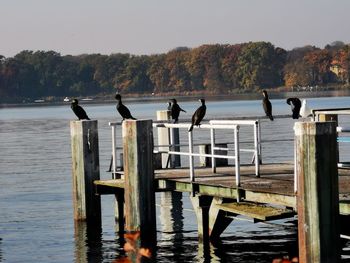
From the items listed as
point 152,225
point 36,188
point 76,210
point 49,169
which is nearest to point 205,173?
point 152,225

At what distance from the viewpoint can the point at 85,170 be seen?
22.9m

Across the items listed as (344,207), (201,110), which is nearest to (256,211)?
(344,207)

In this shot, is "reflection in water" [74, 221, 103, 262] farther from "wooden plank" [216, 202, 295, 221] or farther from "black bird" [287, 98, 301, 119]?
"black bird" [287, 98, 301, 119]

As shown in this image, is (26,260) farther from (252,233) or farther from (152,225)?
(252,233)

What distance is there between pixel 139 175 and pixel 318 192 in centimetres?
614

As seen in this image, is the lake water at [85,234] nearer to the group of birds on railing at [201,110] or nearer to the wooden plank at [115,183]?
the group of birds on railing at [201,110]

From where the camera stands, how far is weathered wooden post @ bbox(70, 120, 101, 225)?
902 inches

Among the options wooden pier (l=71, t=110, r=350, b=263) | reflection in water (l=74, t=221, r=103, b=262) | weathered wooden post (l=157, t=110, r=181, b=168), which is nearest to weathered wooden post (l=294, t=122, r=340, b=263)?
wooden pier (l=71, t=110, r=350, b=263)

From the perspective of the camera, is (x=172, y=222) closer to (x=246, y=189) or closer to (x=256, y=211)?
(x=246, y=189)

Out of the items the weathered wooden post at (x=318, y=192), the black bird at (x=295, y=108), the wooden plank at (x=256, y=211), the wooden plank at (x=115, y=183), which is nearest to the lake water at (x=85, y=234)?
the black bird at (x=295, y=108)

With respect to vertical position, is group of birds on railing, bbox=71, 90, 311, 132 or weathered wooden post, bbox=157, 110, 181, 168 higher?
group of birds on railing, bbox=71, 90, 311, 132

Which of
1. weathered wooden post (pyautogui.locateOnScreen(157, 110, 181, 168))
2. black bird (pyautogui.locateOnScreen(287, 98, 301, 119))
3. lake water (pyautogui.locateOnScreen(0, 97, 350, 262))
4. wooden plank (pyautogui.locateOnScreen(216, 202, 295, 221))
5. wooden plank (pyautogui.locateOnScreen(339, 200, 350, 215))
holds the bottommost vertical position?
lake water (pyautogui.locateOnScreen(0, 97, 350, 262))

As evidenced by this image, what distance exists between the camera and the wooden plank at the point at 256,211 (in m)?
17.0

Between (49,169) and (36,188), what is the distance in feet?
26.2
